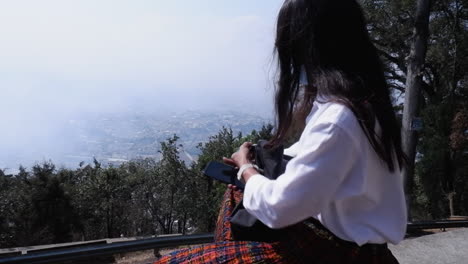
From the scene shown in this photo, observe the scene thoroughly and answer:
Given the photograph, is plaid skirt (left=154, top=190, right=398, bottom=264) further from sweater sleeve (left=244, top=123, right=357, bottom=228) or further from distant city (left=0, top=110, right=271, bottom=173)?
distant city (left=0, top=110, right=271, bottom=173)

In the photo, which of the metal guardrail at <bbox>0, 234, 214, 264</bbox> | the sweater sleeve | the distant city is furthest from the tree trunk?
the distant city

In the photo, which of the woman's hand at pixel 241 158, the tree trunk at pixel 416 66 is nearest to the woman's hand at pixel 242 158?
the woman's hand at pixel 241 158

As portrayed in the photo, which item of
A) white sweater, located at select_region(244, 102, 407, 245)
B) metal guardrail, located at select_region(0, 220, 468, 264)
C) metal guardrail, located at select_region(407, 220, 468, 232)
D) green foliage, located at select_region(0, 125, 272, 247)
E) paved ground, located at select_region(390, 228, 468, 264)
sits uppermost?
white sweater, located at select_region(244, 102, 407, 245)

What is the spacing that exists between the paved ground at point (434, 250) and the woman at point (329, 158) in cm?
328

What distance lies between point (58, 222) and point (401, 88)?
22433 mm

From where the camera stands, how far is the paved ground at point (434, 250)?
4.48m

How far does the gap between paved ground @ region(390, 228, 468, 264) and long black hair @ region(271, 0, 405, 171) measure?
3.31 metres

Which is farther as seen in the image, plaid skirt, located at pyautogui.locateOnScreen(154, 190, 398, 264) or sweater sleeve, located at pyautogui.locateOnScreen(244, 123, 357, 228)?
plaid skirt, located at pyautogui.locateOnScreen(154, 190, 398, 264)

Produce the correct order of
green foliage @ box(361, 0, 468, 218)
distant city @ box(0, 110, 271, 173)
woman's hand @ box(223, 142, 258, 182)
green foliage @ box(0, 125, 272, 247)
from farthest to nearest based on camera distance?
distant city @ box(0, 110, 271, 173), green foliage @ box(0, 125, 272, 247), green foliage @ box(361, 0, 468, 218), woman's hand @ box(223, 142, 258, 182)

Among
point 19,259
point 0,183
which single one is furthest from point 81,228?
point 19,259

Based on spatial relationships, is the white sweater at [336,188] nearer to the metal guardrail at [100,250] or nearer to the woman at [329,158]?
the woman at [329,158]

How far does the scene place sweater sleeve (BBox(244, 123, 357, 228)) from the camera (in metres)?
1.25

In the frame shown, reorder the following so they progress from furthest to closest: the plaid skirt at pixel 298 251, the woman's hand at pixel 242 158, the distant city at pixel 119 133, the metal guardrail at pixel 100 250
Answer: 1. the distant city at pixel 119 133
2. the metal guardrail at pixel 100 250
3. the woman's hand at pixel 242 158
4. the plaid skirt at pixel 298 251

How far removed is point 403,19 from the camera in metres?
16.2
